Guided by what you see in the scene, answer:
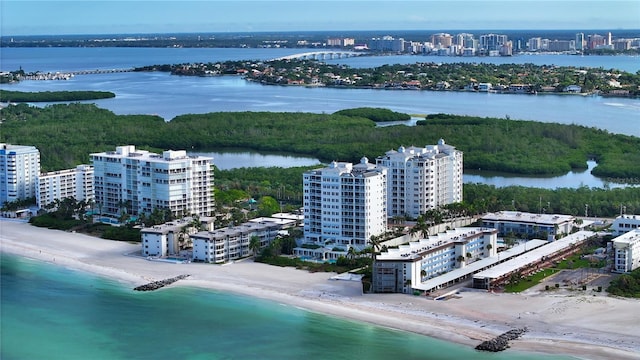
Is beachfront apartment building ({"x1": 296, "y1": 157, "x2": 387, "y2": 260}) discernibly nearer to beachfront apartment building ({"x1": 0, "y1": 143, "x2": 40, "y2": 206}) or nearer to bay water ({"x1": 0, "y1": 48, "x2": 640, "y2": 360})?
bay water ({"x1": 0, "y1": 48, "x2": 640, "y2": 360})

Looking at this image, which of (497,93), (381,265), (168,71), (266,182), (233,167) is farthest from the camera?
(168,71)

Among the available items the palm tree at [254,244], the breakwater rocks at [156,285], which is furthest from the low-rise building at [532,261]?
the breakwater rocks at [156,285]

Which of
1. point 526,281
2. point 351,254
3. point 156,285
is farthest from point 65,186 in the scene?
point 526,281

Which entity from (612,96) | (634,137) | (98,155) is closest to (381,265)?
(98,155)

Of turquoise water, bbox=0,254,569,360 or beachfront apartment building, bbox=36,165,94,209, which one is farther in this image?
beachfront apartment building, bbox=36,165,94,209

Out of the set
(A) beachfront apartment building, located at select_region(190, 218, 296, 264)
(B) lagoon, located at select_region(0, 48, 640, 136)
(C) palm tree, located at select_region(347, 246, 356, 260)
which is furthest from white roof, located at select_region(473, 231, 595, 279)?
(B) lagoon, located at select_region(0, 48, 640, 136)

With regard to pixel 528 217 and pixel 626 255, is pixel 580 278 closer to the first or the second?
pixel 626 255

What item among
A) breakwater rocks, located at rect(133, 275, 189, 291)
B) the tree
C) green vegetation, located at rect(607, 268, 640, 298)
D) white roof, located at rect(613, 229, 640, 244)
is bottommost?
breakwater rocks, located at rect(133, 275, 189, 291)

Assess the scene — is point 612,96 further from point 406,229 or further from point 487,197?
point 406,229
